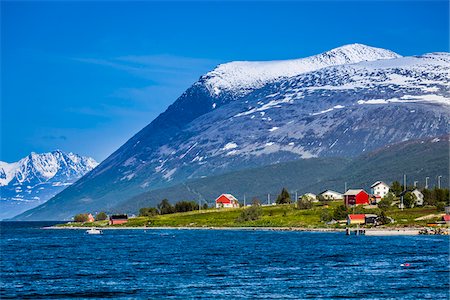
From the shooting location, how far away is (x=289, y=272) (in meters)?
92.8

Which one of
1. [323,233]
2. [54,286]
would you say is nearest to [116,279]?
[54,286]

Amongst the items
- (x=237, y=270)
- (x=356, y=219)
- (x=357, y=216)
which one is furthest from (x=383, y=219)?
(x=237, y=270)

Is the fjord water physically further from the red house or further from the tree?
the red house

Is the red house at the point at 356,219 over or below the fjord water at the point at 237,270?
over

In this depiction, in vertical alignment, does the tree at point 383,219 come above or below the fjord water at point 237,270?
above

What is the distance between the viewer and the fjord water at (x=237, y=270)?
75.9m

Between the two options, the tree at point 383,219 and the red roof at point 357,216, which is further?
the red roof at point 357,216

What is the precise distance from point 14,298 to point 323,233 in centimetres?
10890

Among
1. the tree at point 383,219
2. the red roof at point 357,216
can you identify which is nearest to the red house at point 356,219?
the red roof at point 357,216

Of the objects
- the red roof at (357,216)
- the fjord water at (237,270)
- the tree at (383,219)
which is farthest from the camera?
the red roof at (357,216)

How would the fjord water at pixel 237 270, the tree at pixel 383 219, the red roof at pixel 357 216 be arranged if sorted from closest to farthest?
the fjord water at pixel 237 270
the tree at pixel 383 219
the red roof at pixel 357 216

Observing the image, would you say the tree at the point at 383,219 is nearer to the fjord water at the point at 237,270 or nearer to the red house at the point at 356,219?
the red house at the point at 356,219

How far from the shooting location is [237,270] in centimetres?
9556

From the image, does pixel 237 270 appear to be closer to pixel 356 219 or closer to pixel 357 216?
pixel 356 219
